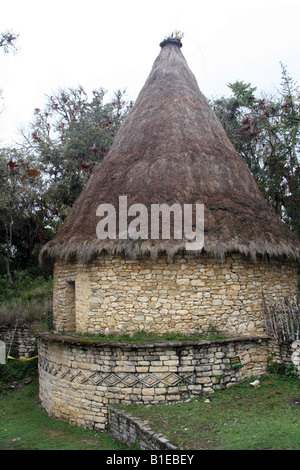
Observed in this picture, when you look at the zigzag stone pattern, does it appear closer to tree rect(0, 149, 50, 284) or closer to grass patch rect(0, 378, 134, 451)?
grass patch rect(0, 378, 134, 451)

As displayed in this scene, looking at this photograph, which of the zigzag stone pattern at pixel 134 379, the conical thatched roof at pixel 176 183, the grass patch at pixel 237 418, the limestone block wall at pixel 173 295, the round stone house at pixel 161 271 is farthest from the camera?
the conical thatched roof at pixel 176 183

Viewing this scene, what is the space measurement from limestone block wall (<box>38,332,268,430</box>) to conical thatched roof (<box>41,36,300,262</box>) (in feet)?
6.29

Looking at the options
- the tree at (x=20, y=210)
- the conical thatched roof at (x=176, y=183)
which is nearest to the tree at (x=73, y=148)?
the tree at (x=20, y=210)

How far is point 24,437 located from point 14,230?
44.0ft

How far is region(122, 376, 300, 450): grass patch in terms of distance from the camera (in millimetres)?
5703

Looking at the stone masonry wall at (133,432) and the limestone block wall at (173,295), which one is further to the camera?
the limestone block wall at (173,295)

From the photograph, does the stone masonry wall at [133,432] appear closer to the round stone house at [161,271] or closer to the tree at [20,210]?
the round stone house at [161,271]

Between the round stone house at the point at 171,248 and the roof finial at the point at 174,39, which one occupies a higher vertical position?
the roof finial at the point at 174,39

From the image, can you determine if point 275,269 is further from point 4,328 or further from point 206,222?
point 4,328

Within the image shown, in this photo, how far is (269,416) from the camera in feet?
21.5

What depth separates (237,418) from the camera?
6598 millimetres

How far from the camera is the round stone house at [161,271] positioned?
789cm

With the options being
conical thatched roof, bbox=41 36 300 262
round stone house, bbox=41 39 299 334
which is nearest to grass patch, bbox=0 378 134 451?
round stone house, bbox=41 39 299 334

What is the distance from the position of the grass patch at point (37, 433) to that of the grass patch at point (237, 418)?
973mm
